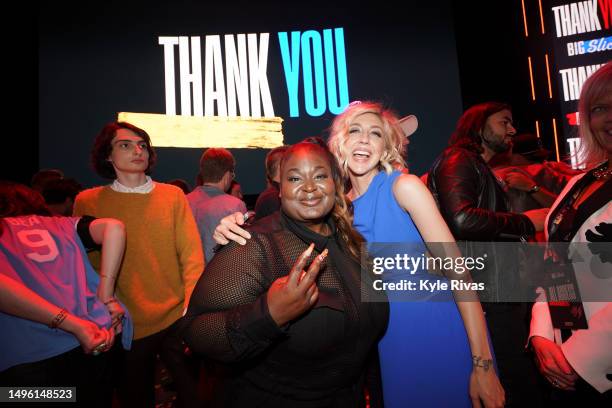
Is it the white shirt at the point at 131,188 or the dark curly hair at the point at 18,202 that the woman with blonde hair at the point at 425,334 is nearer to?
the white shirt at the point at 131,188

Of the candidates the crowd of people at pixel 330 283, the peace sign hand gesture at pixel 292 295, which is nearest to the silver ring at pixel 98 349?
the crowd of people at pixel 330 283

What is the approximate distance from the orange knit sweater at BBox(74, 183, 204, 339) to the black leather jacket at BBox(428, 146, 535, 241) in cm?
156

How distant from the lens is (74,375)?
6.73ft

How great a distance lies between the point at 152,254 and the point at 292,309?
64.6 inches

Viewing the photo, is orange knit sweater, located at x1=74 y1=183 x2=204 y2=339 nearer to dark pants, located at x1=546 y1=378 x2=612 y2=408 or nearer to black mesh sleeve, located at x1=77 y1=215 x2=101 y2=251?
black mesh sleeve, located at x1=77 y1=215 x2=101 y2=251

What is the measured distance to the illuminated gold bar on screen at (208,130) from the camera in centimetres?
662

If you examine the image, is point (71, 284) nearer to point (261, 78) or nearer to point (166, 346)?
point (166, 346)

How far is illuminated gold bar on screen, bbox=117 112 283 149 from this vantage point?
662cm

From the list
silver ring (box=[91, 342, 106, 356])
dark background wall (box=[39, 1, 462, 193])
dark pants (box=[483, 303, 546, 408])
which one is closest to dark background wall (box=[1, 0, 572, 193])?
dark background wall (box=[39, 1, 462, 193])

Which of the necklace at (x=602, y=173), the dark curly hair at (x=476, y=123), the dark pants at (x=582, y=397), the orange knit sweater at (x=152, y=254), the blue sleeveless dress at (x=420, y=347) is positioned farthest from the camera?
the dark curly hair at (x=476, y=123)

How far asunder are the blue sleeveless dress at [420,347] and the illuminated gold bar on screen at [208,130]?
17.2 ft

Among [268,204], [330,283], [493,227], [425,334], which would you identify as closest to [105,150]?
[268,204]

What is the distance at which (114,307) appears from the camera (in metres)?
2.22

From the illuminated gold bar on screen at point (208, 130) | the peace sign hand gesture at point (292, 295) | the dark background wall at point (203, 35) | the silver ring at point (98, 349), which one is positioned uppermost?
the dark background wall at point (203, 35)
